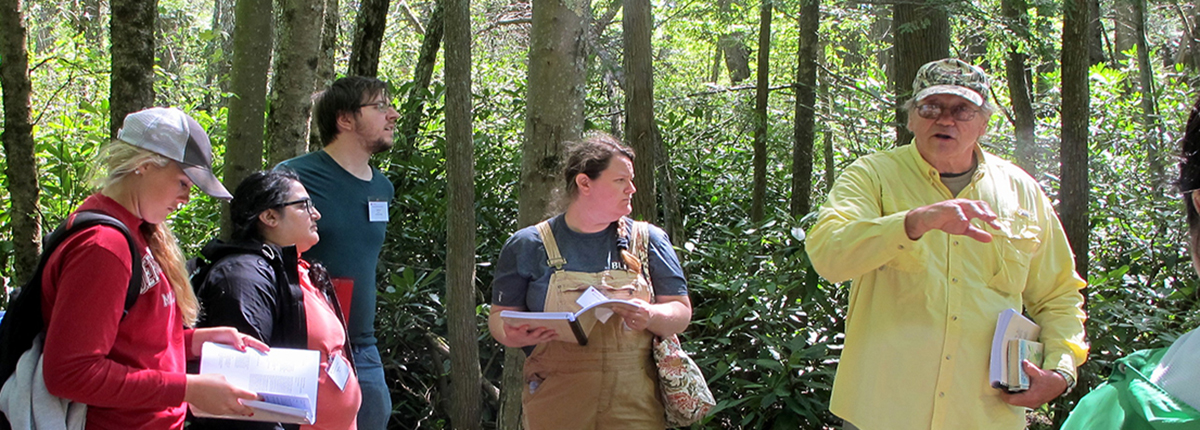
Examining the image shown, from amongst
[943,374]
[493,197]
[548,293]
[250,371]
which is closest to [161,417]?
[250,371]

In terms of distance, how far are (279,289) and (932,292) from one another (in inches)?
80.3

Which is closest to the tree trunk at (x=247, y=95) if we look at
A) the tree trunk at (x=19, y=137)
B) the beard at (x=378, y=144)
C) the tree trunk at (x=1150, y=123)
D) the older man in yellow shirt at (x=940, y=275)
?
the tree trunk at (x=19, y=137)

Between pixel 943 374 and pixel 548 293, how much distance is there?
4.05 ft

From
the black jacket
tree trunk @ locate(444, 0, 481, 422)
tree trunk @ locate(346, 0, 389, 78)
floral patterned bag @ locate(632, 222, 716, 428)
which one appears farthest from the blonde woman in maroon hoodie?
tree trunk @ locate(346, 0, 389, 78)

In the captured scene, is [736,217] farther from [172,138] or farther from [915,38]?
[172,138]

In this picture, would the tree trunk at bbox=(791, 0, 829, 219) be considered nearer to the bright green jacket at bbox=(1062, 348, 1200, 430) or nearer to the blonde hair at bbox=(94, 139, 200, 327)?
the blonde hair at bbox=(94, 139, 200, 327)

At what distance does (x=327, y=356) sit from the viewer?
115 inches

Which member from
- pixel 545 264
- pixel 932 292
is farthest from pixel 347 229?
pixel 932 292

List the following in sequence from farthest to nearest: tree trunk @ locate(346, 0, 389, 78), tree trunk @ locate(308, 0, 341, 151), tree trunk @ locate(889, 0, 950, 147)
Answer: tree trunk @ locate(346, 0, 389, 78) < tree trunk @ locate(889, 0, 950, 147) < tree trunk @ locate(308, 0, 341, 151)

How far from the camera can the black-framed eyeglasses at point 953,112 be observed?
266cm

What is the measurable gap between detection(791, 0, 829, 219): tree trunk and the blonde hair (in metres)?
5.89

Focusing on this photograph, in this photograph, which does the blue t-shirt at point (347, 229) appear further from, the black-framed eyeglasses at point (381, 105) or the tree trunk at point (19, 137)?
the tree trunk at point (19, 137)

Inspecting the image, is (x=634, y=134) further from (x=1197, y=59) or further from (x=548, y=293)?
(x=1197, y=59)

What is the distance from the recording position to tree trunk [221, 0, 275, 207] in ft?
14.6
